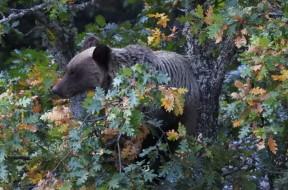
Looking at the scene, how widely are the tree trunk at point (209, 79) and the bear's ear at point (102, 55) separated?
0.68 meters

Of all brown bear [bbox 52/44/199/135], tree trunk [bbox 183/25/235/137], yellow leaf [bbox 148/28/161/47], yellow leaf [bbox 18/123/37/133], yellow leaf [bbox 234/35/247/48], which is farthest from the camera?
yellow leaf [bbox 148/28/161/47]

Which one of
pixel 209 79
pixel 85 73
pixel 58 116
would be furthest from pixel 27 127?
pixel 85 73

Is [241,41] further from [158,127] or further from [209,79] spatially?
[209,79]

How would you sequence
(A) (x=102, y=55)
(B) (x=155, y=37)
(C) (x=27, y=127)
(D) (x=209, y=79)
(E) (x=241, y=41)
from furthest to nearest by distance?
(A) (x=102, y=55), (B) (x=155, y=37), (D) (x=209, y=79), (E) (x=241, y=41), (C) (x=27, y=127)

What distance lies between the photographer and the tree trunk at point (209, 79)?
5453 millimetres

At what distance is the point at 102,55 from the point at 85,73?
38 centimetres

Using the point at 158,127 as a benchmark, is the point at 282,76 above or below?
above

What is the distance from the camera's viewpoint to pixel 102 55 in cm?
591

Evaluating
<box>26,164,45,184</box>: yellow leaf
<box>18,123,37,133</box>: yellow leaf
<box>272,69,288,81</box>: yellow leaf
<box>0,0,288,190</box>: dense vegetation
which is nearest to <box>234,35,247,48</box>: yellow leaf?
<box>0,0,288,190</box>: dense vegetation

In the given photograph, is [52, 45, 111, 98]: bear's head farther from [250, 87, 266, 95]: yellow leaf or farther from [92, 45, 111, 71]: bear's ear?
[250, 87, 266, 95]: yellow leaf

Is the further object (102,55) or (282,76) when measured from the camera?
(102,55)

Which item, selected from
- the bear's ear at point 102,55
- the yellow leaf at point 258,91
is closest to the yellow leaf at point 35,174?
the yellow leaf at point 258,91

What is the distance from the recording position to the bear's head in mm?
5949

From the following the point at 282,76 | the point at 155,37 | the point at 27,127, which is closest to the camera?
the point at 282,76
